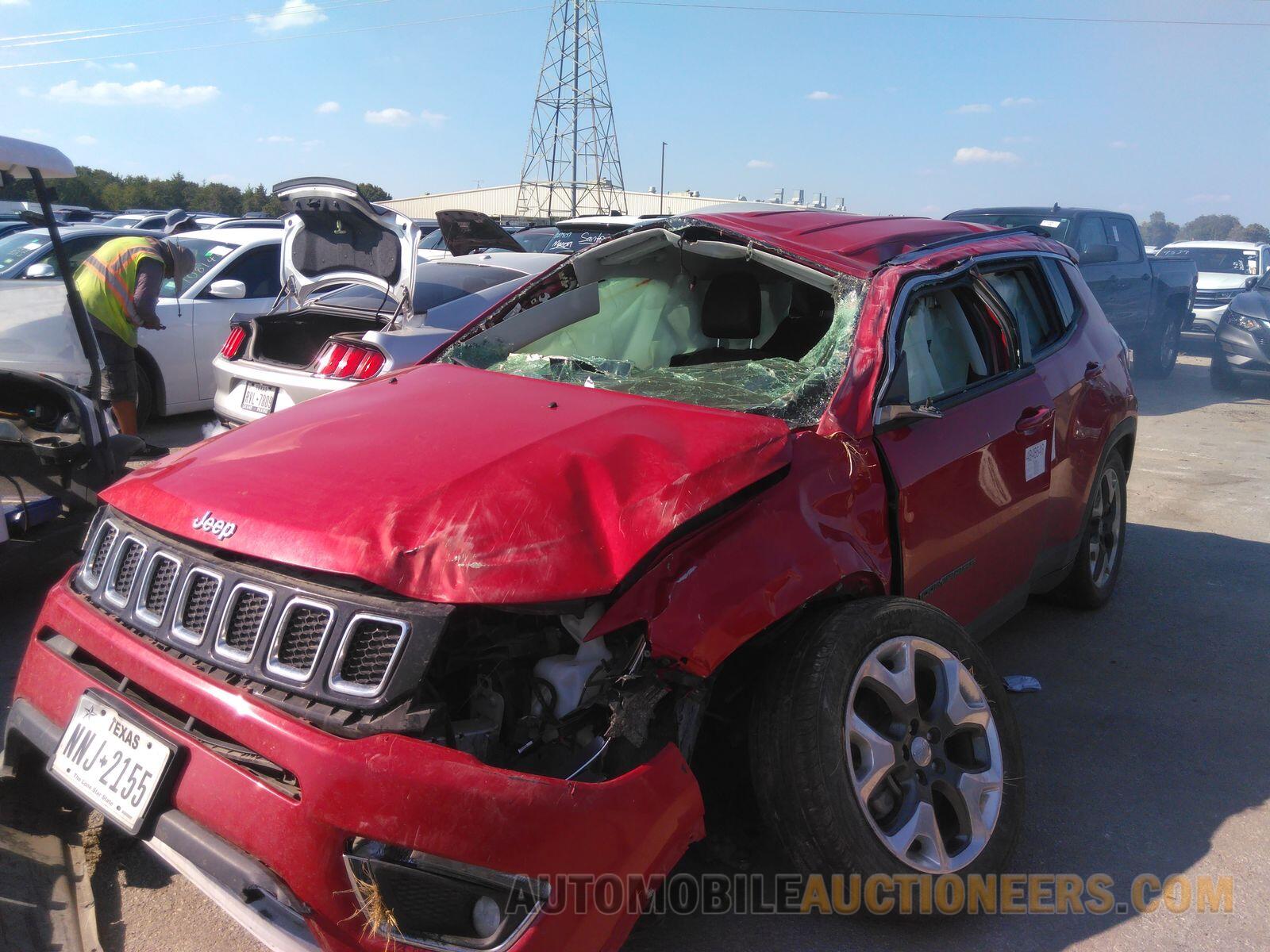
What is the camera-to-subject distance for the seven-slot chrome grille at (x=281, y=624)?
2018 mm

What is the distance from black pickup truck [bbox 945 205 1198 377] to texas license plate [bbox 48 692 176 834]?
9356 millimetres

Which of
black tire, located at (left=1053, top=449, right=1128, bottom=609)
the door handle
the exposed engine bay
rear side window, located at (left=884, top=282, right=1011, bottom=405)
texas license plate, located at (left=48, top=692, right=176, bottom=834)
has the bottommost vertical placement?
black tire, located at (left=1053, top=449, right=1128, bottom=609)

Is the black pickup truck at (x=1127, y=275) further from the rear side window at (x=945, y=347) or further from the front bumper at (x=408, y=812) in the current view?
the front bumper at (x=408, y=812)

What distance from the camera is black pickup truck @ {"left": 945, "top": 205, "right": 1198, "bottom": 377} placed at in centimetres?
1058

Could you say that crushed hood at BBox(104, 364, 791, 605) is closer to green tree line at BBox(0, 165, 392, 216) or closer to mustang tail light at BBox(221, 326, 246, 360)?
mustang tail light at BBox(221, 326, 246, 360)

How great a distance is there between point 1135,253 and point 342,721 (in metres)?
12.3

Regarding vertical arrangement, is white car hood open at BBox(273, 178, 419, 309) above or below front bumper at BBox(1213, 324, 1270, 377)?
above

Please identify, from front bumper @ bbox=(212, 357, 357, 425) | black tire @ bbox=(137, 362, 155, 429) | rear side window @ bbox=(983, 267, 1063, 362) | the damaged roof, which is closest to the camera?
the damaged roof

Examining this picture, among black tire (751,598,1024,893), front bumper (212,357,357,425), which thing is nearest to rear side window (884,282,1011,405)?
black tire (751,598,1024,893)

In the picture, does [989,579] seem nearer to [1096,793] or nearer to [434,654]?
[1096,793]

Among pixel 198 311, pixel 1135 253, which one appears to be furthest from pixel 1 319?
pixel 1135 253

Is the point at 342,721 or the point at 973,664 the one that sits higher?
the point at 342,721

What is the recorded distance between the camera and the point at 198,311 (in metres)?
8.34

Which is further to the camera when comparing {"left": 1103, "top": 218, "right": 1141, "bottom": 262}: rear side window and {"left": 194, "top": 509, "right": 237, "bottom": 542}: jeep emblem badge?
{"left": 1103, "top": 218, "right": 1141, "bottom": 262}: rear side window
